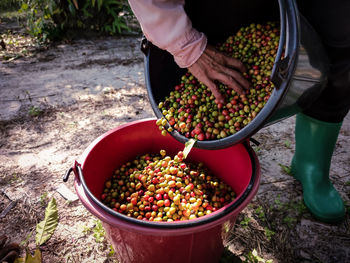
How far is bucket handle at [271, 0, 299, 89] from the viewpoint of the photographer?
104 centimetres

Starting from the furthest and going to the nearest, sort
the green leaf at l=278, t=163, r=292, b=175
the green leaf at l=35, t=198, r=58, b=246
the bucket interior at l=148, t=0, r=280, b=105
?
the green leaf at l=278, t=163, r=292, b=175 → the bucket interior at l=148, t=0, r=280, b=105 → the green leaf at l=35, t=198, r=58, b=246

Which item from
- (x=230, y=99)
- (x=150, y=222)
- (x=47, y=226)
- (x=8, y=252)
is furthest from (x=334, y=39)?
(x=8, y=252)

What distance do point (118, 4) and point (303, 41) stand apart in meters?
5.56

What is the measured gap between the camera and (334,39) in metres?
1.58

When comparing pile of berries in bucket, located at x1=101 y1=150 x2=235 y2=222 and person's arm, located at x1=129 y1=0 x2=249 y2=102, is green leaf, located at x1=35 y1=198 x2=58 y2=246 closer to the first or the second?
pile of berries in bucket, located at x1=101 y1=150 x2=235 y2=222

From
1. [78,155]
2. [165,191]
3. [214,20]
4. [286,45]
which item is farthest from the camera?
[78,155]

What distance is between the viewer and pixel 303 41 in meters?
1.32

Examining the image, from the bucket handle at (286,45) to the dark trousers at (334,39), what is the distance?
2.14ft

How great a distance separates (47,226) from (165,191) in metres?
0.82

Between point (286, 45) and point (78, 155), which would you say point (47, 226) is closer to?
point (78, 155)

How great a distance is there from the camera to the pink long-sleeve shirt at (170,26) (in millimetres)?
1318

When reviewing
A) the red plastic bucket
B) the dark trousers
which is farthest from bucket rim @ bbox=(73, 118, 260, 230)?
the dark trousers

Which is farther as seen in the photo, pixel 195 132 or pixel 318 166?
pixel 318 166

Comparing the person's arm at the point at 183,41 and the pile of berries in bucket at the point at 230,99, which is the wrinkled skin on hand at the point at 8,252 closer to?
the pile of berries in bucket at the point at 230,99
